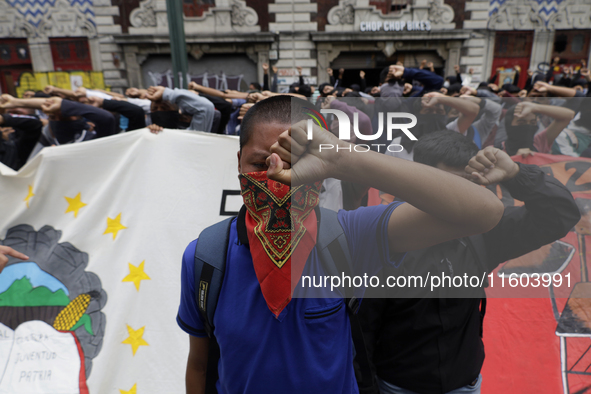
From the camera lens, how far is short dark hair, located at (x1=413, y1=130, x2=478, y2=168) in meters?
1.39

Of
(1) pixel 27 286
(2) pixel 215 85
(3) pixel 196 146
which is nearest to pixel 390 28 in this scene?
(2) pixel 215 85

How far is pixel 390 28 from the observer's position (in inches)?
558

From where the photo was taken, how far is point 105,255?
2.34 meters

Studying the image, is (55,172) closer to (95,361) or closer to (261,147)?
(95,361)

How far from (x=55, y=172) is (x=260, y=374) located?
2.44 m

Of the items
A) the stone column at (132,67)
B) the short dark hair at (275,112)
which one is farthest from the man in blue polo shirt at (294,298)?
the stone column at (132,67)

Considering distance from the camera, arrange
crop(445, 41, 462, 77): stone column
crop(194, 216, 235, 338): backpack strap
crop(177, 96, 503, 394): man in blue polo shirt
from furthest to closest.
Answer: crop(445, 41, 462, 77): stone column < crop(194, 216, 235, 338): backpack strap < crop(177, 96, 503, 394): man in blue polo shirt

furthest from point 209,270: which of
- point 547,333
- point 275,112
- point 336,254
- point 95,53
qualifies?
point 95,53

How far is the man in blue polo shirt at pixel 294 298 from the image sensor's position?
92 cm

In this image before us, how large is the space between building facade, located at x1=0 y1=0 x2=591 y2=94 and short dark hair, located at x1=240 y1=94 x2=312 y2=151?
14.1m

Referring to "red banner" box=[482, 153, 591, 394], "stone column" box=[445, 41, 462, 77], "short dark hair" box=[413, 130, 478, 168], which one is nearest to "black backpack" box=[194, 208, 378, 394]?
"short dark hair" box=[413, 130, 478, 168]

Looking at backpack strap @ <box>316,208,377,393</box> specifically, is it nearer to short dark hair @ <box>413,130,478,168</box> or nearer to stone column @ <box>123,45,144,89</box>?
short dark hair @ <box>413,130,478,168</box>

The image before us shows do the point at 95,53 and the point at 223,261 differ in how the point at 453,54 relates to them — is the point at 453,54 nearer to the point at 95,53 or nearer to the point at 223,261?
the point at 95,53

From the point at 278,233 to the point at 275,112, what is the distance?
34cm
